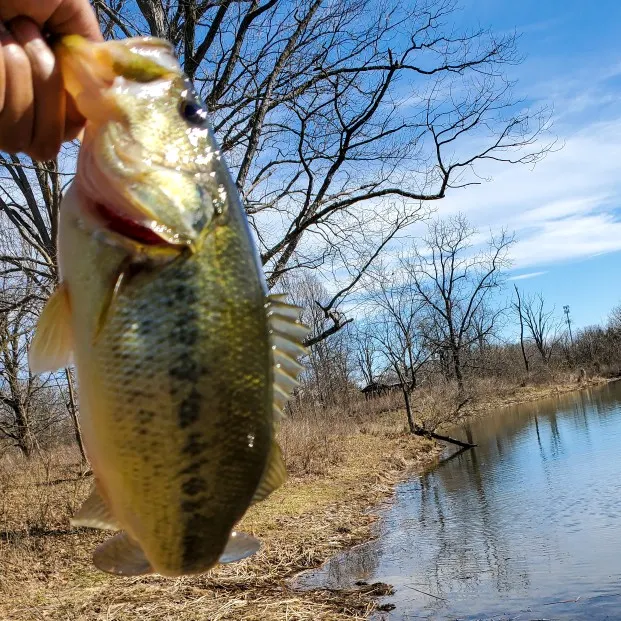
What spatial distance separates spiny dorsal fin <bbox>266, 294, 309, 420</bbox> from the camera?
→ 4.37ft

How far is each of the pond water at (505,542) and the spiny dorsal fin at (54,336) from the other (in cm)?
794

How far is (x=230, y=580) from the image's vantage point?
9.06 m

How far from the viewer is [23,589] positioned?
842 cm

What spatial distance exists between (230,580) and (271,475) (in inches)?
339

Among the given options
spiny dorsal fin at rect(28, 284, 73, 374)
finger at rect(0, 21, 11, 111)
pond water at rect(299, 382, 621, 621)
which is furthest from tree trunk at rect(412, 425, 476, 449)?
finger at rect(0, 21, 11, 111)

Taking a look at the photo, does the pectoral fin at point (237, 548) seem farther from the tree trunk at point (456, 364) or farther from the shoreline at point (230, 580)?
the tree trunk at point (456, 364)

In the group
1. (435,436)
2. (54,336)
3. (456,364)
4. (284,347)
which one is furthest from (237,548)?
(456,364)

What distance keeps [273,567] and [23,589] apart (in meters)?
3.62

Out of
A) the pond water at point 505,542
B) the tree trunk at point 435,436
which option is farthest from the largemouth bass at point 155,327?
the tree trunk at point 435,436

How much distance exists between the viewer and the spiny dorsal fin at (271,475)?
127cm

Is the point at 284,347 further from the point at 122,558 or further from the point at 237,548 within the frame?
the point at 122,558

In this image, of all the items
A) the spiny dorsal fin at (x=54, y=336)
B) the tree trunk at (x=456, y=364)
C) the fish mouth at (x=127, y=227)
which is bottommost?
the tree trunk at (x=456, y=364)

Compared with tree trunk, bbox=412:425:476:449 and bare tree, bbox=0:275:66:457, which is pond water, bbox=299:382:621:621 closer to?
tree trunk, bbox=412:425:476:449

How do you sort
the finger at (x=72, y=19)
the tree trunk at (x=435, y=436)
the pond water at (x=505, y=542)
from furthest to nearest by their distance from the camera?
the tree trunk at (x=435, y=436) → the pond water at (x=505, y=542) → the finger at (x=72, y=19)
